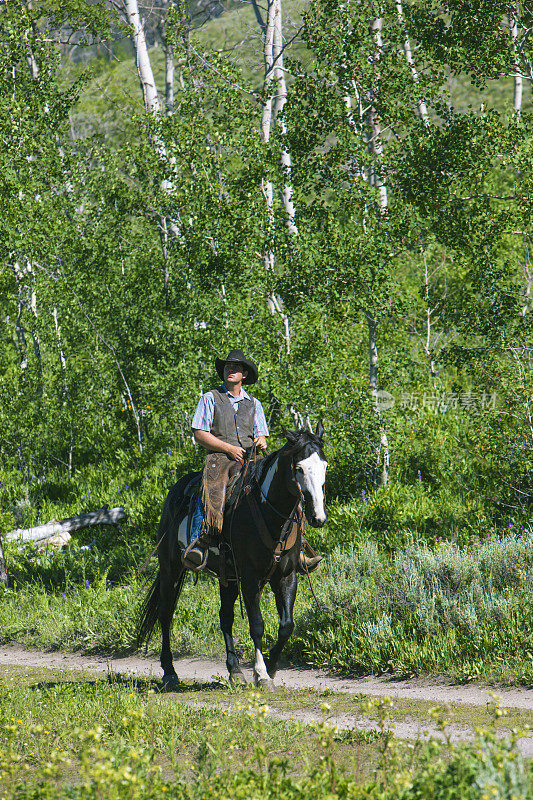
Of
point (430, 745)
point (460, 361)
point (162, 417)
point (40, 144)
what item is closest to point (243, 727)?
point (430, 745)

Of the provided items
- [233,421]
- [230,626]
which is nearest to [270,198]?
[233,421]

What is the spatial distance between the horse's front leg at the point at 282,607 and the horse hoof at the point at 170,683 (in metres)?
1.06

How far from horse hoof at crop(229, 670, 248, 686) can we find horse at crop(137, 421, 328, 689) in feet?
0.03

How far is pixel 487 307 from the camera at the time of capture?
1172 centimetres

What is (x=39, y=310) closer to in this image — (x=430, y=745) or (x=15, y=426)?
(x=15, y=426)

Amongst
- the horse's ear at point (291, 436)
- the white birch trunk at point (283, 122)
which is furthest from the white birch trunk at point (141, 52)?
the horse's ear at point (291, 436)

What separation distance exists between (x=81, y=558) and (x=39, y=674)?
165 inches

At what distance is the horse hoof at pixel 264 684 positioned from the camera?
22.4 ft

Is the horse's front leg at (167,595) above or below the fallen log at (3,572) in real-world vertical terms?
above

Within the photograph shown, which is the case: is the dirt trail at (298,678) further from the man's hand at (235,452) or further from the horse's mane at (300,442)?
the horse's mane at (300,442)

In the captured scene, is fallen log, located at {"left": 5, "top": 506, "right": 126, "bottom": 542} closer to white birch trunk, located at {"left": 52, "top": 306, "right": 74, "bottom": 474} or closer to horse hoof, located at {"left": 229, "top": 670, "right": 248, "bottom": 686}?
white birch trunk, located at {"left": 52, "top": 306, "right": 74, "bottom": 474}
